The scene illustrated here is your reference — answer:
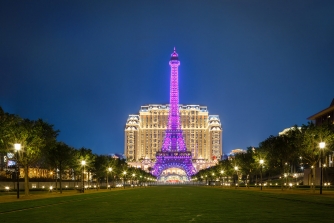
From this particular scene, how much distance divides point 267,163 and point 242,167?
833 inches

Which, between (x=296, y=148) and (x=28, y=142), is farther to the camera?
(x=296, y=148)

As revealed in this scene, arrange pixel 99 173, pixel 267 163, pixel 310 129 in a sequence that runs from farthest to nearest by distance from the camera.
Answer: pixel 99 173, pixel 267 163, pixel 310 129

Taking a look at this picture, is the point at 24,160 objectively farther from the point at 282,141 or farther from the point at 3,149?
the point at 282,141

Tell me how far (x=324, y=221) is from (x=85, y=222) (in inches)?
429

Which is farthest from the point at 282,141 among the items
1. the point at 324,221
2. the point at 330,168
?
the point at 324,221

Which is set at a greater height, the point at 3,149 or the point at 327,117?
Answer: the point at 327,117

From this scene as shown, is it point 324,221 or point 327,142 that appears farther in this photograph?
point 327,142

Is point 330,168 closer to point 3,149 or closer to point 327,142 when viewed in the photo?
point 327,142

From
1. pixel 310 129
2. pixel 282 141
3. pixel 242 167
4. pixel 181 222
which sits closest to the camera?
pixel 181 222

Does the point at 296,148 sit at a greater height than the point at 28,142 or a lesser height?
lesser

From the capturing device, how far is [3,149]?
60688 millimetres

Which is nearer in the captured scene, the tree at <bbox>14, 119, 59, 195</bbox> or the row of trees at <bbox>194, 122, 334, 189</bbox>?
the tree at <bbox>14, 119, 59, 195</bbox>

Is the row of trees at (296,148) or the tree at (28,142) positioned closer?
the tree at (28,142)

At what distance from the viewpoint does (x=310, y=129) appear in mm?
69188
